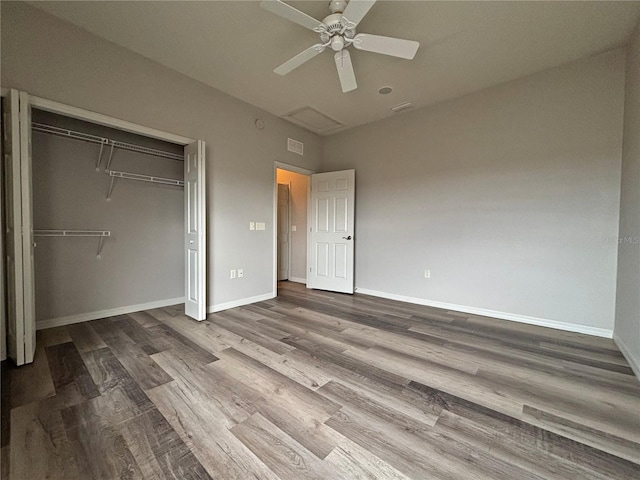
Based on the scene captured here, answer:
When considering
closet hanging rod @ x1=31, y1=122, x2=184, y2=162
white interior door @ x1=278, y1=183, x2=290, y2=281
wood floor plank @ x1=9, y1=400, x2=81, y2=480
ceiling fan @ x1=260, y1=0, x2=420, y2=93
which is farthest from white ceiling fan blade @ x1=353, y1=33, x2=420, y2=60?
white interior door @ x1=278, y1=183, x2=290, y2=281

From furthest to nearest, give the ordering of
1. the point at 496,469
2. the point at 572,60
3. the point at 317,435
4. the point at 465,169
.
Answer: the point at 465,169 < the point at 572,60 < the point at 317,435 < the point at 496,469

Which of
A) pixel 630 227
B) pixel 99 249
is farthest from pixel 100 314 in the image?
pixel 630 227

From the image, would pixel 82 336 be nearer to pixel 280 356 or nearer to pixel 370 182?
pixel 280 356

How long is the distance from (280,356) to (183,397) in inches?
29.7

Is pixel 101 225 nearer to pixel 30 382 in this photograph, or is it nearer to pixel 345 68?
pixel 30 382

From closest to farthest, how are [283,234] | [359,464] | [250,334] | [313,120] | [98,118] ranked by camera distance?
[359,464] → [98,118] → [250,334] → [313,120] → [283,234]

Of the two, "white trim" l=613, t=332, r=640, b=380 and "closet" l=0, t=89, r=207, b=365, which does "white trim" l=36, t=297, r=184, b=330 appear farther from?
"white trim" l=613, t=332, r=640, b=380

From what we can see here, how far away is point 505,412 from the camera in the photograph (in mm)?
1523

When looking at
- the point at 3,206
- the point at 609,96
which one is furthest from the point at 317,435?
the point at 609,96

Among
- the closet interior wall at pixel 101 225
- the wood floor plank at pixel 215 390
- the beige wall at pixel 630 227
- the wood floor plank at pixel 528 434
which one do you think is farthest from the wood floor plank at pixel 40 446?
the beige wall at pixel 630 227

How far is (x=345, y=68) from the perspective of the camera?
2.29 meters

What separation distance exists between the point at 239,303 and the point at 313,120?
3088 mm

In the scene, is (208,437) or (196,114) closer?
(208,437)

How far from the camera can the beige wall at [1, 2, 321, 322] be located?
207 centimetres
